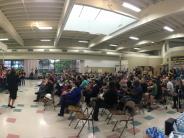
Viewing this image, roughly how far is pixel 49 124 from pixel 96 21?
7405 mm

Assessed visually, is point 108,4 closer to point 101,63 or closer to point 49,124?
point 49,124

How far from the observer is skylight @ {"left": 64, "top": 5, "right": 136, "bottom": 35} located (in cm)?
1059

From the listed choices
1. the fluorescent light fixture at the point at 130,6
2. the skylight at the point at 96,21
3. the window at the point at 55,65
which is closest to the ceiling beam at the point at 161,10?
the fluorescent light fixture at the point at 130,6

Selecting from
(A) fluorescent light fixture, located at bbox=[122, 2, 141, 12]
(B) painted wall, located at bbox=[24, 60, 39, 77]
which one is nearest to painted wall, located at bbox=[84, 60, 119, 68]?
(B) painted wall, located at bbox=[24, 60, 39, 77]

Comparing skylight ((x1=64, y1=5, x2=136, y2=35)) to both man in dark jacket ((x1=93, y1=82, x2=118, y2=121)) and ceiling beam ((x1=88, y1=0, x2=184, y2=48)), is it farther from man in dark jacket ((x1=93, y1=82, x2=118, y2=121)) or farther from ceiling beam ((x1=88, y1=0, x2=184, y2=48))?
man in dark jacket ((x1=93, y1=82, x2=118, y2=121))

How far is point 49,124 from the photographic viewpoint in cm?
503

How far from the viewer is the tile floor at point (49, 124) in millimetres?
4312

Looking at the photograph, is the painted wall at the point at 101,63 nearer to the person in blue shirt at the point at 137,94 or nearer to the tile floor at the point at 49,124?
the tile floor at the point at 49,124

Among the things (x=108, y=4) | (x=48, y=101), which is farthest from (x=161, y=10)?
(x=48, y=101)

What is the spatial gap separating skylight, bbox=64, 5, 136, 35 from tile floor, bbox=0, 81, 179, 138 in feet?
18.8

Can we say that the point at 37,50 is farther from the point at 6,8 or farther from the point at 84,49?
the point at 6,8

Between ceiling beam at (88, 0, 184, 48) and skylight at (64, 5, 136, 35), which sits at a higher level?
skylight at (64, 5, 136, 35)

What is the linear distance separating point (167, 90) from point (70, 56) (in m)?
13.1

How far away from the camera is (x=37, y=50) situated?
18500mm
